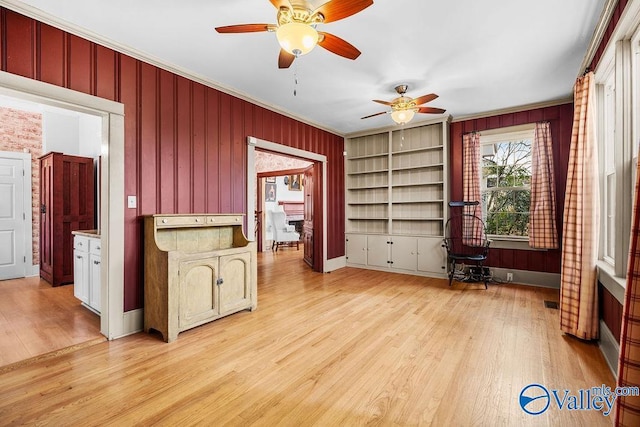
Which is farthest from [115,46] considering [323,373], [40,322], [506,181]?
[506,181]

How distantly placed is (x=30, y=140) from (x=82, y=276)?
10.9 feet

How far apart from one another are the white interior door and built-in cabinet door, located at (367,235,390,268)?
5.85 m

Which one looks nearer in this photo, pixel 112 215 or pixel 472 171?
pixel 112 215

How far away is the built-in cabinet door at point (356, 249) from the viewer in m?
5.79

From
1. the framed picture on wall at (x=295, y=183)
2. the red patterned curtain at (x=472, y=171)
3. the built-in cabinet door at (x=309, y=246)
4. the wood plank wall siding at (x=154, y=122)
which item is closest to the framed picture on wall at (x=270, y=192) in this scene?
the framed picture on wall at (x=295, y=183)

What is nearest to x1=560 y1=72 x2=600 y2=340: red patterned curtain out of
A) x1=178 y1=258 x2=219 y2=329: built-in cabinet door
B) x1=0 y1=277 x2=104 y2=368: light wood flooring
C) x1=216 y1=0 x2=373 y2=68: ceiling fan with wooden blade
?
x1=216 y1=0 x2=373 y2=68: ceiling fan with wooden blade

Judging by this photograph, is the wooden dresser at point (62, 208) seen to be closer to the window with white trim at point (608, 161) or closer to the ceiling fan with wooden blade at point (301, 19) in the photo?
the ceiling fan with wooden blade at point (301, 19)

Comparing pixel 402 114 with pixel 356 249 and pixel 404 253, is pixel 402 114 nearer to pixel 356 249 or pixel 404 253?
pixel 404 253

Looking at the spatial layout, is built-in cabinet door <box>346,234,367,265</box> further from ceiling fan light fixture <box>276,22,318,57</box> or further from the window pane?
ceiling fan light fixture <box>276,22,318,57</box>

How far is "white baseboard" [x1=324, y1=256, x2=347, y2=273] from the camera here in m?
5.49

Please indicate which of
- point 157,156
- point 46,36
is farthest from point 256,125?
point 46,36

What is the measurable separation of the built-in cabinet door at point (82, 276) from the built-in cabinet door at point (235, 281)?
161cm

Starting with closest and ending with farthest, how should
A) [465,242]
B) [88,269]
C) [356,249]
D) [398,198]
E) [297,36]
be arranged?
[297,36]
[88,269]
[465,242]
[398,198]
[356,249]

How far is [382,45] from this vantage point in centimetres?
279
